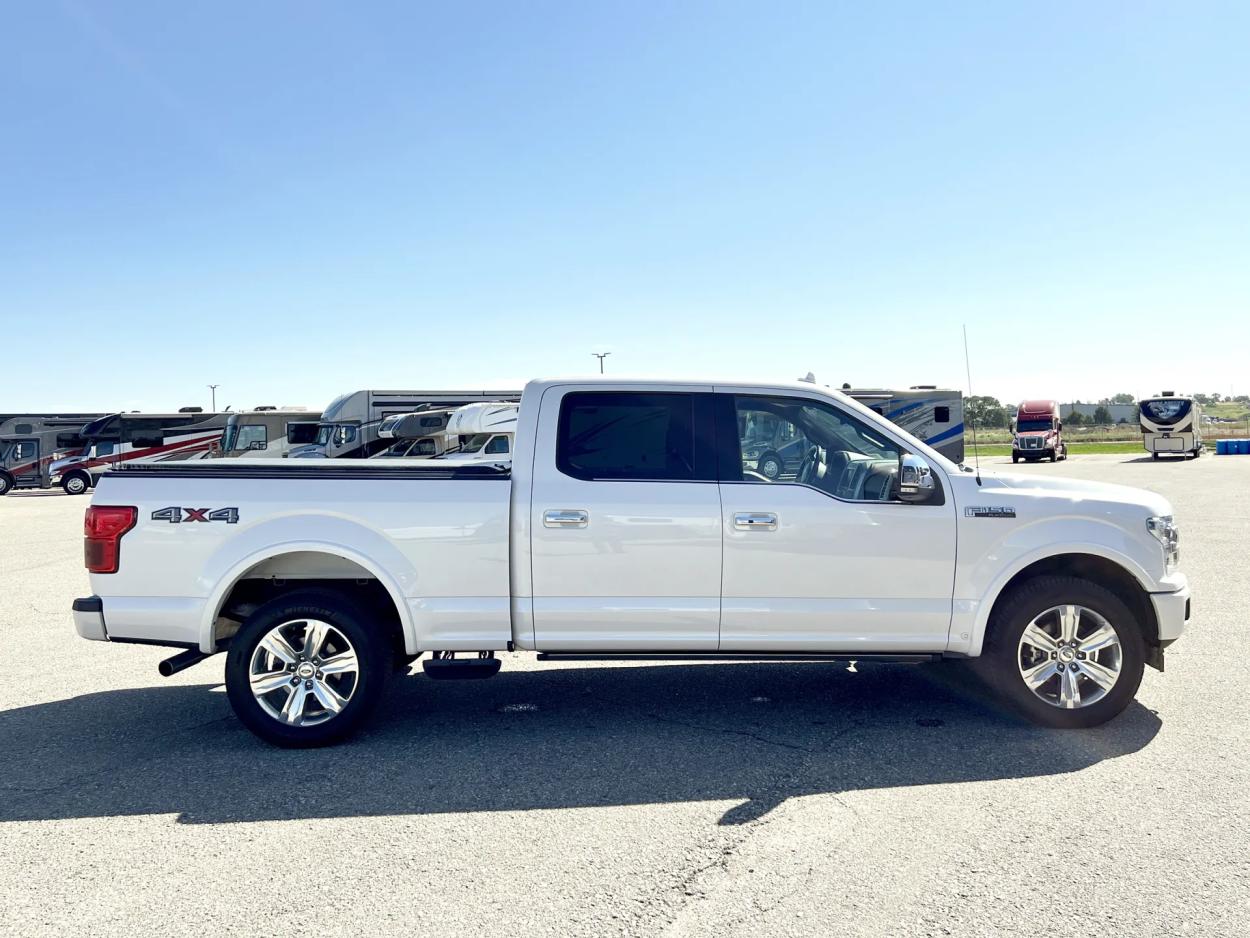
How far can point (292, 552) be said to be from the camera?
5137 mm

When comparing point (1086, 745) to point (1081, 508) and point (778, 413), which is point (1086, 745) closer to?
point (1081, 508)

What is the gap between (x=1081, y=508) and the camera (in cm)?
523

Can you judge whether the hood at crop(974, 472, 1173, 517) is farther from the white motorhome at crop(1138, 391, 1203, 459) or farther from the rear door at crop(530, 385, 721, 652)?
the white motorhome at crop(1138, 391, 1203, 459)

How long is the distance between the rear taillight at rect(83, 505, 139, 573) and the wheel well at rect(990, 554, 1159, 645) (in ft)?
15.6

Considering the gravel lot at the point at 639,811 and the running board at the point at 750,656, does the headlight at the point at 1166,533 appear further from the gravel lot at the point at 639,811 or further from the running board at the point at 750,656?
the running board at the point at 750,656

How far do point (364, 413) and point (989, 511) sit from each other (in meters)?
25.5

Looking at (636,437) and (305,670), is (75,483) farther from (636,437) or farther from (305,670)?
(636,437)

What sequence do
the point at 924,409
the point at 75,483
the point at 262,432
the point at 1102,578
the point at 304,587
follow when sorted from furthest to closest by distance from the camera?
1. the point at 75,483
2. the point at 262,432
3. the point at 924,409
4. the point at 1102,578
5. the point at 304,587

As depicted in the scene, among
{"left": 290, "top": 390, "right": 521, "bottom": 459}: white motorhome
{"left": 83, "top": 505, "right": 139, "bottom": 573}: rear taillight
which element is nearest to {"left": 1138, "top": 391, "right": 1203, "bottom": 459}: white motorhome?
{"left": 290, "top": 390, "right": 521, "bottom": 459}: white motorhome

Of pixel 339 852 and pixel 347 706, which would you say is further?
pixel 347 706

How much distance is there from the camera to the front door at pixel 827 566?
508 cm

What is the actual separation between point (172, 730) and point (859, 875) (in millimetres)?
3986

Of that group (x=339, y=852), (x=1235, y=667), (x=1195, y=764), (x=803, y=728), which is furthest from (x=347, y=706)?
(x=1235, y=667)

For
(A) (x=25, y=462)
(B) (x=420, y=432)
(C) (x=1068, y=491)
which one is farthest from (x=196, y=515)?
(A) (x=25, y=462)
